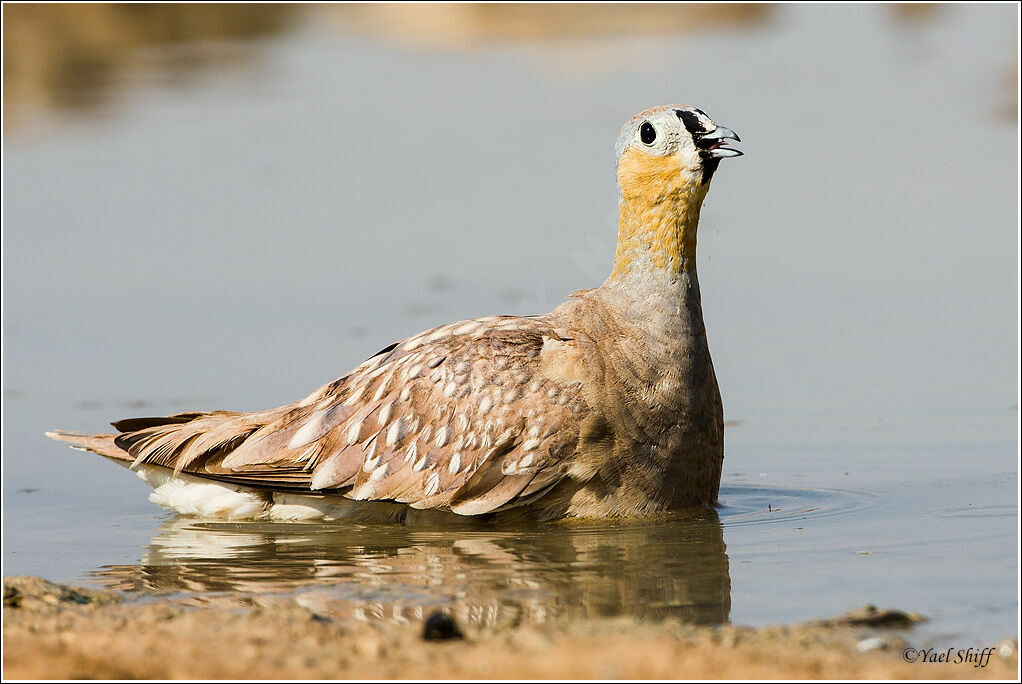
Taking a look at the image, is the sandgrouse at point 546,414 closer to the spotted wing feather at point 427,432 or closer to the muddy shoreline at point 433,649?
the spotted wing feather at point 427,432

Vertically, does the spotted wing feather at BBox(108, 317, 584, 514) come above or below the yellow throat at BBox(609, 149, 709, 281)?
below

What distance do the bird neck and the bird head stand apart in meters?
0.02

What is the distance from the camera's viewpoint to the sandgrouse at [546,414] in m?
8.76

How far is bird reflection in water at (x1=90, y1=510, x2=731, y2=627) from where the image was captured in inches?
288

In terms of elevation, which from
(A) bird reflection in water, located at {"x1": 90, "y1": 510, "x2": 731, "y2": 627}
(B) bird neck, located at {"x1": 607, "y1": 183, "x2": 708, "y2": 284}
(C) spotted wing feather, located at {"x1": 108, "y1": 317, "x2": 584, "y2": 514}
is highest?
(B) bird neck, located at {"x1": 607, "y1": 183, "x2": 708, "y2": 284}

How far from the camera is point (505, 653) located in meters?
6.34

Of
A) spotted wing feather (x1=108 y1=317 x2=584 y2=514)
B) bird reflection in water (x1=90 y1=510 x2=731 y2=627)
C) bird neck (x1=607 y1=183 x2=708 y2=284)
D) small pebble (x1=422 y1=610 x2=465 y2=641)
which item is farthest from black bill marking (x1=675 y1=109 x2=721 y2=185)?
small pebble (x1=422 y1=610 x2=465 y2=641)

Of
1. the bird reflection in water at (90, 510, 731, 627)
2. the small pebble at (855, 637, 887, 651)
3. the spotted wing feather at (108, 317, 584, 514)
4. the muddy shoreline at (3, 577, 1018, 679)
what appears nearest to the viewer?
the muddy shoreline at (3, 577, 1018, 679)

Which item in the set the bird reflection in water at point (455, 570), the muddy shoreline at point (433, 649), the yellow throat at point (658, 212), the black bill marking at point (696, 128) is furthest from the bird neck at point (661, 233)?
the muddy shoreline at point (433, 649)

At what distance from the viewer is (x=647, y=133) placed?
904cm

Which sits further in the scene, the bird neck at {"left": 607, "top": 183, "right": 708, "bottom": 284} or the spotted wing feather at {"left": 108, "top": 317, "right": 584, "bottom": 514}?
the bird neck at {"left": 607, "top": 183, "right": 708, "bottom": 284}

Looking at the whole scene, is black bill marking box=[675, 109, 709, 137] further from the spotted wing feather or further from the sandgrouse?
the spotted wing feather

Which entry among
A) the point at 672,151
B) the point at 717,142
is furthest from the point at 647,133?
the point at 717,142

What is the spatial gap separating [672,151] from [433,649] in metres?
3.68
